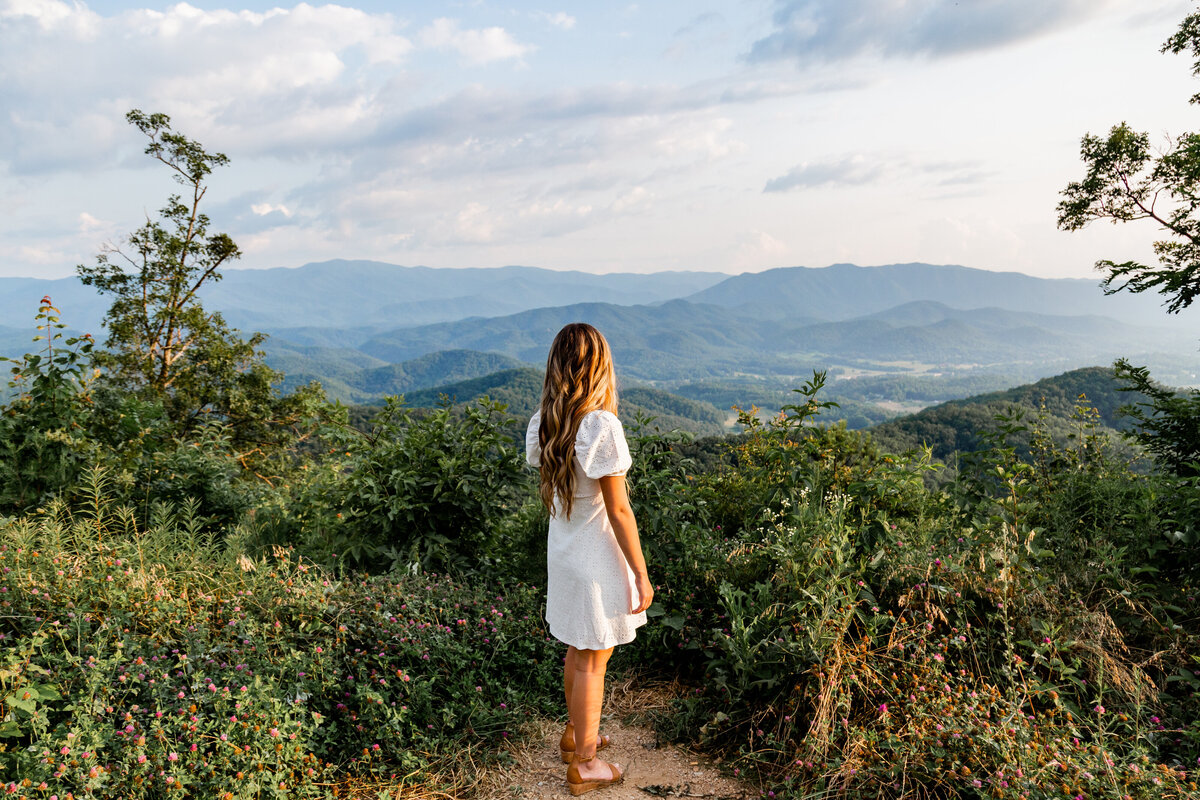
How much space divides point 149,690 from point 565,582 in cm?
168

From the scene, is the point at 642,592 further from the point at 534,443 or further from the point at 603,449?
the point at 534,443

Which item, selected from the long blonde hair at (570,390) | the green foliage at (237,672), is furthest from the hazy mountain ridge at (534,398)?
the long blonde hair at (570,390)

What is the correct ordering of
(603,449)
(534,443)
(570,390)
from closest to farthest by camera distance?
(603,449), (570,390), (534,443)

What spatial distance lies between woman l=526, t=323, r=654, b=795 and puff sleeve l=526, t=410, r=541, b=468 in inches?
0.8

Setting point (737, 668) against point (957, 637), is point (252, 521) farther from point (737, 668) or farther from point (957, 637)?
point (957, 637)

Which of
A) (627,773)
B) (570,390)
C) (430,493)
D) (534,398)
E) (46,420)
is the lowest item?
(534,398)

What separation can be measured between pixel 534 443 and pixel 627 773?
1627 millimetres

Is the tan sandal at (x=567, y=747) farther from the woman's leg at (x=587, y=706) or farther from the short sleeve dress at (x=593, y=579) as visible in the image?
the short sleeve dress at (x=593, y=579)

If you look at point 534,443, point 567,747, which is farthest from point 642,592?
point 567,747

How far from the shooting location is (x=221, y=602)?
305 cm

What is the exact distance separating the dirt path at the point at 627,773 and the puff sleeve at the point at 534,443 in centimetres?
140

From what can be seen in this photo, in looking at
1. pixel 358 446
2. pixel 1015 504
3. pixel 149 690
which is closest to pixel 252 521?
pixel 358 446

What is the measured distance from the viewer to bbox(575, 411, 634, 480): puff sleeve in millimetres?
2525

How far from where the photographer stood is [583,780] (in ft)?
9.10
